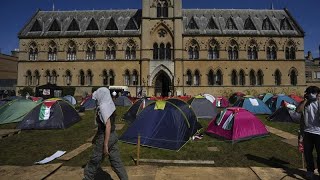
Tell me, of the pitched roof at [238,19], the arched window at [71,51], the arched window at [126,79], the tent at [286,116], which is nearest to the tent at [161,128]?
the tent at [286,116]

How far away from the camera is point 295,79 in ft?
131

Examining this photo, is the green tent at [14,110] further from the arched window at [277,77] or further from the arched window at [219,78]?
the arched window at [277,77]

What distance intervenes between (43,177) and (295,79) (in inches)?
1672

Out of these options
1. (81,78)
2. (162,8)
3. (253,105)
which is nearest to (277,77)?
(162,8)

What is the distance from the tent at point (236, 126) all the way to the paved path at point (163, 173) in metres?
3.59

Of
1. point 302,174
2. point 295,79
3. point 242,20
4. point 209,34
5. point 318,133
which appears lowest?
point 302,174

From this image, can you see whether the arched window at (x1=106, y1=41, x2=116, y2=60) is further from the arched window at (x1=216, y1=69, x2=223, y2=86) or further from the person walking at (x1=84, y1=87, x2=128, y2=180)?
the person walking at (x1=84, y1=87, x2=128, y2=180)

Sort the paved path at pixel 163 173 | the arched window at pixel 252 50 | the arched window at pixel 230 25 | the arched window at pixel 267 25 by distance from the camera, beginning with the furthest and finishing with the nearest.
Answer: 1. the arched window at pixel 267 25
2. the arched window at pixel 230 25
3. the arched window at pixel 252 50
4. the paved path at pixel 163 173

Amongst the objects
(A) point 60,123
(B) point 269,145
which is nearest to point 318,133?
(B) point 269,145

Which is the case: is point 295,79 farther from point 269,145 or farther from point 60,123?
point 60,123


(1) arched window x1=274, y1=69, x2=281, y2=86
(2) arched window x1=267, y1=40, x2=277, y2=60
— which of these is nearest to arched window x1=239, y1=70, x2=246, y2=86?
(2) arched window x1=267, y1=40, x2=277, y2=60

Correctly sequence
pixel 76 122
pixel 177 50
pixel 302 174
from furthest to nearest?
pixel 177 50, pixel 76 122, pixel 302 174

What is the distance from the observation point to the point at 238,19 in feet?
136

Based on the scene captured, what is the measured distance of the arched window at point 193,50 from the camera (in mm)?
39312
